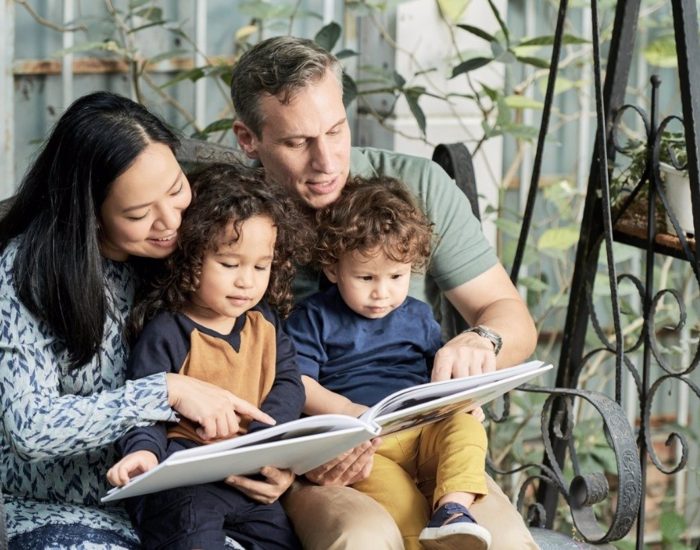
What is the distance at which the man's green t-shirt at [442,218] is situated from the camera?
249 cm

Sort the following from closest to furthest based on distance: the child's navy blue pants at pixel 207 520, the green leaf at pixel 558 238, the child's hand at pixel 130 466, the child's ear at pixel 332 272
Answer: the child's hand at pixel 130 466 → the child's navy blue pants at pixel 207 520 → the child's ear at pixel 332 272 → the green leaf at pixel 558 238

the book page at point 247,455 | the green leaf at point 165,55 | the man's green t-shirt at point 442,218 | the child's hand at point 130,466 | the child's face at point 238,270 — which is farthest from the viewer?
the green leaf at point 165,55

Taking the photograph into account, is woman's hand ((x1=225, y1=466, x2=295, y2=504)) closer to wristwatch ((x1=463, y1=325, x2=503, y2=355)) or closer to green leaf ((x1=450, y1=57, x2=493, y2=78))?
wristwatch ((x1=463, y1=325, x2=503, y2=355))

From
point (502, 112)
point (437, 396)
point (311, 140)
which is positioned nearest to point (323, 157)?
point (311, 140)

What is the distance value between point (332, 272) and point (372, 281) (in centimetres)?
9

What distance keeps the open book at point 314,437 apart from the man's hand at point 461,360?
0.09 m

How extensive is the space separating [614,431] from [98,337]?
Result: 3.11 feet

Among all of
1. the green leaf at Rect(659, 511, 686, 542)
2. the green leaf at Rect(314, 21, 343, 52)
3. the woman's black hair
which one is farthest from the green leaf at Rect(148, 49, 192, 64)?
the green leaf at Rect(659, 511, 686, 542)

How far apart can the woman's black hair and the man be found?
0.41 meters

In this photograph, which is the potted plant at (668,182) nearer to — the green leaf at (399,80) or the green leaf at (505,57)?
the green leaf at (505,57)

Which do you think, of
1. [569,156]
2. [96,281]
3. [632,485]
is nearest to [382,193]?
[96,281]

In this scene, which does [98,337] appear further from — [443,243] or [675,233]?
[675,233]

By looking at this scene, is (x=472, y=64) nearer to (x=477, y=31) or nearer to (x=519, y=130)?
(x=477, y=31)

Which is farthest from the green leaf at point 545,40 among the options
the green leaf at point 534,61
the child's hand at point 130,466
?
the child's hand at point 130,466
